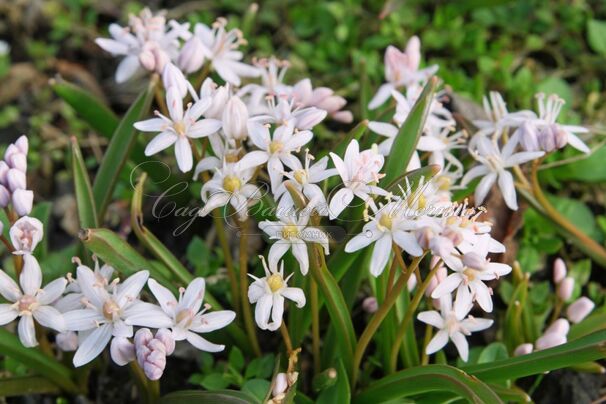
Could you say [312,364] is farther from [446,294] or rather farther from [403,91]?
[403,91]

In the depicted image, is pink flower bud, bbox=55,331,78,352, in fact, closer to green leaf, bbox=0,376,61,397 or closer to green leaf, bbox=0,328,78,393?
green leaf, bbox=0,328,78,393

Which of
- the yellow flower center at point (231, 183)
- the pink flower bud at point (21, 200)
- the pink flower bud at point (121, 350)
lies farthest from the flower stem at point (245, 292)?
the pink flower bud at point (21, 200)

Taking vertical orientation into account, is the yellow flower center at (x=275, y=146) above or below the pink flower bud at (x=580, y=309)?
above

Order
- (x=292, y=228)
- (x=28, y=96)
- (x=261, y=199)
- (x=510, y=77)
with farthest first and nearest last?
(x=28, y=96), (x=510, y=77), (x=261, y=199), (x=292, y=228)

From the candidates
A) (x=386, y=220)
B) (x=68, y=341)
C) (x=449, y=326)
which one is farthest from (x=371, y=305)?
(x=68, y=341)

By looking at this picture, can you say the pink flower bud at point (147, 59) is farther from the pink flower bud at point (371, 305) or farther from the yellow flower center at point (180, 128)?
the pink flower bud at point (371, 305)

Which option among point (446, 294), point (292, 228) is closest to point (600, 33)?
point (446, 294)
